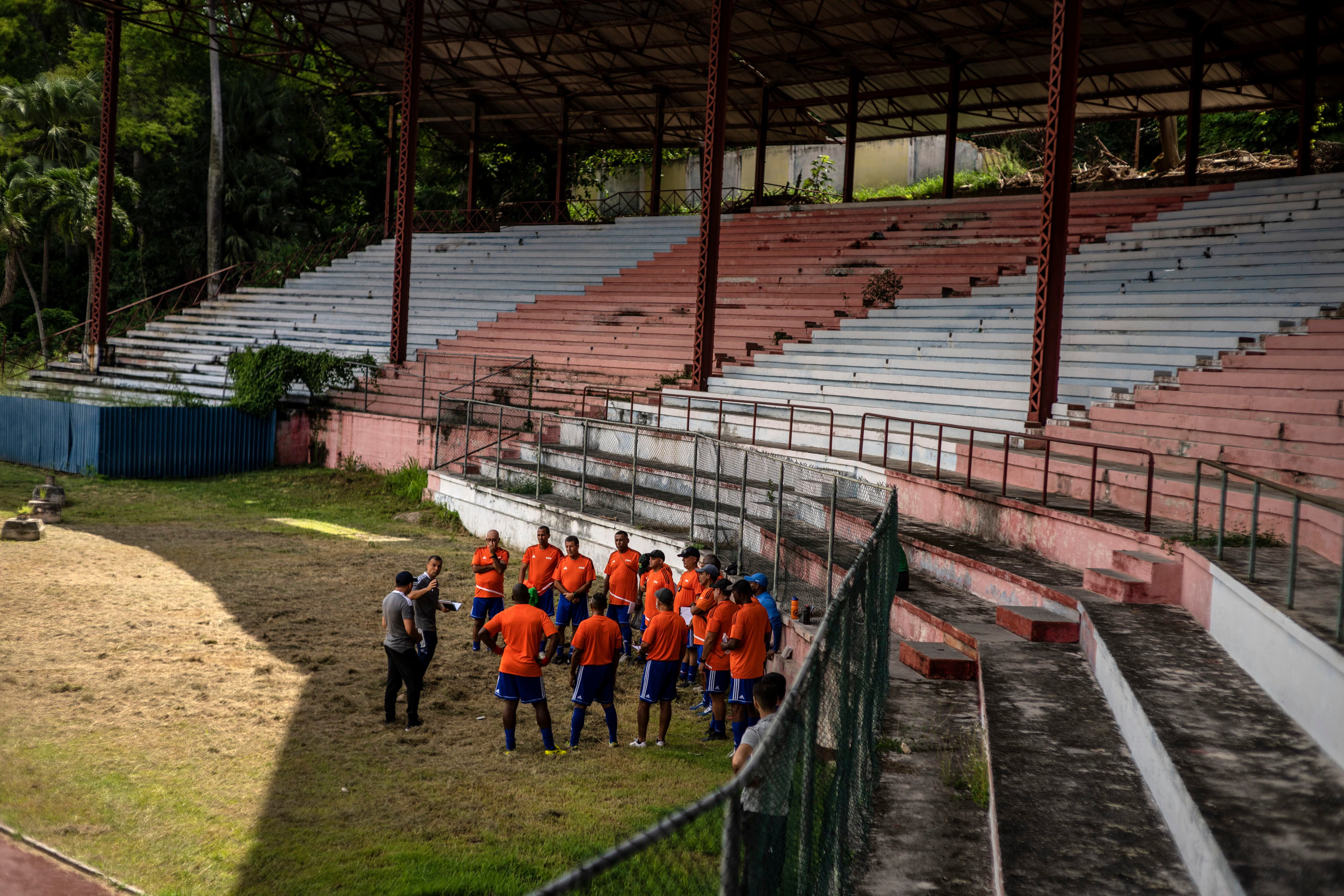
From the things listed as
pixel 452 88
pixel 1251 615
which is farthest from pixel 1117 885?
pixel 452 88

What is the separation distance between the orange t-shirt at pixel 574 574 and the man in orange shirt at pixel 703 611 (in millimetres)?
1871

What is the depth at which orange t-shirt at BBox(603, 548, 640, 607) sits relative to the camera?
13.7 meters

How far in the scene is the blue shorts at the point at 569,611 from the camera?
14016 millimetres

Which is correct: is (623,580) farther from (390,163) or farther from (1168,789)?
(390,163)

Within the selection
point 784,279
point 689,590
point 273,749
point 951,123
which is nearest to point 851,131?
point 951,123

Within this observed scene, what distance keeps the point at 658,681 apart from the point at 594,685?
68 centimetres

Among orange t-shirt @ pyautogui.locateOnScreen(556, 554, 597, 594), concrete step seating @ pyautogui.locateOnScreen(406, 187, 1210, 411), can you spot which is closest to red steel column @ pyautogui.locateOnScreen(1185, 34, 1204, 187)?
concrete step seating @ pyautogui.locateOnScreen(406, 187, 1210, 411)

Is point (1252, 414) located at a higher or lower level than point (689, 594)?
higher

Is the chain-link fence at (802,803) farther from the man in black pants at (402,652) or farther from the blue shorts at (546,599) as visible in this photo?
the blue shorts at (546,599)

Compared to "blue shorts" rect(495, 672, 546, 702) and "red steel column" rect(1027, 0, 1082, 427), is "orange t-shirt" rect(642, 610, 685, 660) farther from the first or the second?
"red steel column" rect(1027, 0, 1082, 427)

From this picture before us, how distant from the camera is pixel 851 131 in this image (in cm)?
3562

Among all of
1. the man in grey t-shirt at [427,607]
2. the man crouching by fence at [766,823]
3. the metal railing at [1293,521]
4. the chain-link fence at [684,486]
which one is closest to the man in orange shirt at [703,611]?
the chain-link fence at [684,486]

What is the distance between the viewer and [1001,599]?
38.9 ft

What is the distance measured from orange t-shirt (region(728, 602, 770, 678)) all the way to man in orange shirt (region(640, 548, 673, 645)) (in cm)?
180
